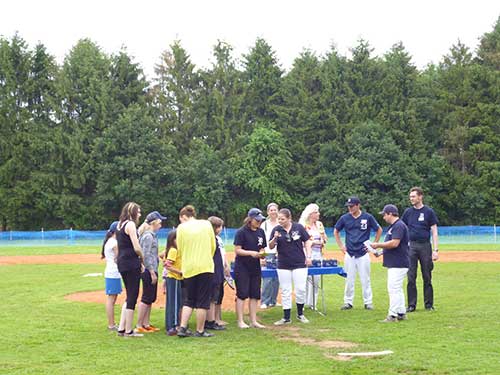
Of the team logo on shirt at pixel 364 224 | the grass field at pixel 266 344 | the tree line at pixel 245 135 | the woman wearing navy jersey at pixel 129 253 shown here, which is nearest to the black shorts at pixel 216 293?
the grass field at pixel 266 344

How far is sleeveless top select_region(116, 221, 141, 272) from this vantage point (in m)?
10.3

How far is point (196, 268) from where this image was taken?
10.3m

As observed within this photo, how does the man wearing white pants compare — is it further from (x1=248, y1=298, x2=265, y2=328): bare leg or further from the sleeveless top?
the sleeveless top

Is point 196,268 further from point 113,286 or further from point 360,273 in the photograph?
point 360,273

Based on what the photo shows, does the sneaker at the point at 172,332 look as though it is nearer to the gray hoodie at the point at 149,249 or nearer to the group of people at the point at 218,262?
the group of people at the point at 218,262

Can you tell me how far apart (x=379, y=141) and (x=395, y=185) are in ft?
12.6

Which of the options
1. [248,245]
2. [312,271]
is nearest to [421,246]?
[312,271]

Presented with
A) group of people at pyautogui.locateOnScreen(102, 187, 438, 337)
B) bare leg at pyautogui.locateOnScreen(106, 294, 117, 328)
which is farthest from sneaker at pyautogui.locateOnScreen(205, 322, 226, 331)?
bare leg at pyautogui.locateOnScreen(106, 294, 117, 328)

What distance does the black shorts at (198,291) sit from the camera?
10391 mm

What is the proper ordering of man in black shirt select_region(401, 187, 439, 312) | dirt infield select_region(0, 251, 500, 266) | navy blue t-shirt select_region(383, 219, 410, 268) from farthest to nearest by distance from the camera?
dirt infield select_region(0, 251, 500, 266)
man in black shirt select_region(401, 187, 439, 312)
navy blue t-shirt select_region(383, 219, 410, 268)

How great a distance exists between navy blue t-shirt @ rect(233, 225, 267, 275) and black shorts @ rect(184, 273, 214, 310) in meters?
1.01

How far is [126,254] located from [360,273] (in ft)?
16.2

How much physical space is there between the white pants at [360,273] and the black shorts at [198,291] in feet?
12.6

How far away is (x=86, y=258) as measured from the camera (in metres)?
31.8
